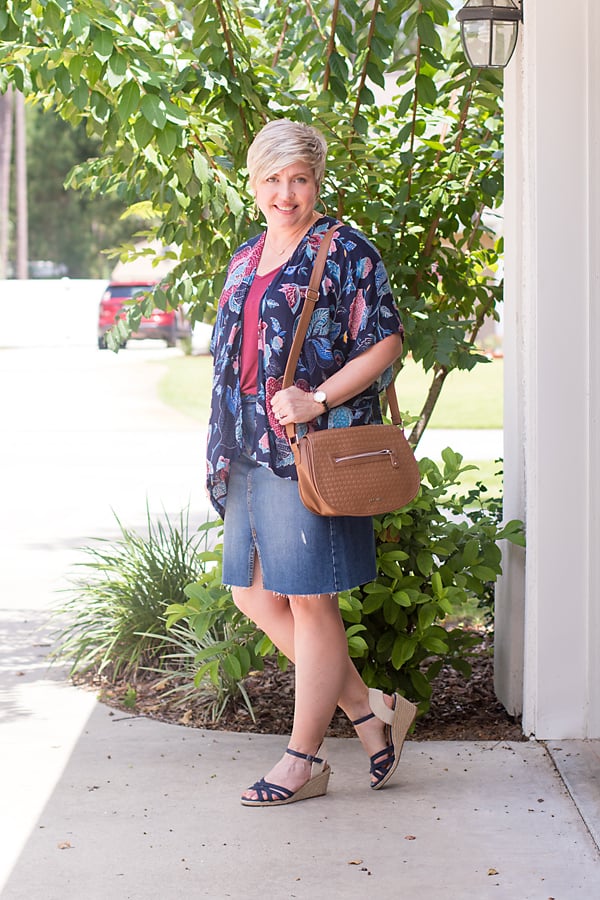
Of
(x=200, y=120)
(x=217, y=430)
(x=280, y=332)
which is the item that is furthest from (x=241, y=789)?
(x=200, y=120)

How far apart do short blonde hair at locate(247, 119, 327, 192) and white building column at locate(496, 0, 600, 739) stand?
0.84 meters

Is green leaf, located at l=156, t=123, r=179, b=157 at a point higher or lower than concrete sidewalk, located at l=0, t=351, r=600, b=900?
higher

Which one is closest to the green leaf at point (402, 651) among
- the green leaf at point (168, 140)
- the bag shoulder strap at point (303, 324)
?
the bag shoulder strap at point (303, 324)

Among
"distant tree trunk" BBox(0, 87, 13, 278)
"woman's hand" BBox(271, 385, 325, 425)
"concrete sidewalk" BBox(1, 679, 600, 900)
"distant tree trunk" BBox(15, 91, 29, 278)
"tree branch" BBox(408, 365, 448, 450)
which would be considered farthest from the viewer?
"distant tree trunk" BBox(15, 91, 29, 278)

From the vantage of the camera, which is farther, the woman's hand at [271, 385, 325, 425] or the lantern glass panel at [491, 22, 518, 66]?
the lantern glass panel at [491, 22, 518, 66]

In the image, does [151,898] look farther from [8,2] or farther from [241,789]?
[8,2]

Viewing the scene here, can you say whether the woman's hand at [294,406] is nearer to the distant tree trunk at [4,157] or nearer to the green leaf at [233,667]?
the green leaf at [233,667]

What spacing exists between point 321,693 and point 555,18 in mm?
2164

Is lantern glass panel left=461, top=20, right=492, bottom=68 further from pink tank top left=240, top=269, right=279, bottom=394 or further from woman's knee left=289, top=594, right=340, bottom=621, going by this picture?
woman's knee left=289, top=594, right=340, bottom=621

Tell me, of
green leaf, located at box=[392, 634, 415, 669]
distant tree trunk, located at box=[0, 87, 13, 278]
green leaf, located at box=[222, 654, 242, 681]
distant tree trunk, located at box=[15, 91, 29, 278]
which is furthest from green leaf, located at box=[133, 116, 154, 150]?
distant tree trunk, located at box=[15, 91, 29, 278]

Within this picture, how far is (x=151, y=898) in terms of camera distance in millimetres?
2947

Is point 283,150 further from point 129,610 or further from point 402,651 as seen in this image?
point 129,610

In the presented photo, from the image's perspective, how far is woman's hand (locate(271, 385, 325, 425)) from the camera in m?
3.23

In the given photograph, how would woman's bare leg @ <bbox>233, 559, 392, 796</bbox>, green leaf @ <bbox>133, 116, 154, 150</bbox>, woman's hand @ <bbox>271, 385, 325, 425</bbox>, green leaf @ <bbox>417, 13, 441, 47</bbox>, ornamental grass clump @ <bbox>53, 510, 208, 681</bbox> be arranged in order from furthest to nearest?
ornamental grass clump @ <bbox>53, 510, 208, 681</bbox> < green leaf @ <bbox>417, 13, 441, 47</bbox> < green leaf @ <bbox>133, 116, 154, 150</bbox> < woman's bare leg @ <bbox>233, 559, 392, 796</bbox> < woman's hand @ <bbox>271, 385, 325, 425</bbox>
